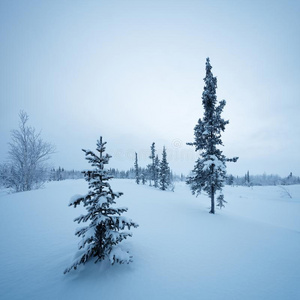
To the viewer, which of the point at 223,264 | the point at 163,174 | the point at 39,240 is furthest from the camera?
the point at 163,174

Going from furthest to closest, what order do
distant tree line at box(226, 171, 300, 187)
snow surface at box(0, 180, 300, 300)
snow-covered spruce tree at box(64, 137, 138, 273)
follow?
distant tree line at box(226, 171, 300, 187) < snow-covered spruce tree at box(64, 137, 138, 273) < snow surface at box(0, 180, 300, 300)

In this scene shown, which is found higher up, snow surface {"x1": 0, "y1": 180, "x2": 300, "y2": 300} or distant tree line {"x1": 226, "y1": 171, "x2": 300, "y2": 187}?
snow surface {"x1": 0, "y1": 180, "x2": 300, "y2": 300}

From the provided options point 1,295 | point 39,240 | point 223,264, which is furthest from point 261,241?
point 39,240

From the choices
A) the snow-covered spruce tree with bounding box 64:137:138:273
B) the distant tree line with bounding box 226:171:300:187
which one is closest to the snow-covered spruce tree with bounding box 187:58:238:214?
the snow-covered spruce tree with bounding box 64:137:138:273

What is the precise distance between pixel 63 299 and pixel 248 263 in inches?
285

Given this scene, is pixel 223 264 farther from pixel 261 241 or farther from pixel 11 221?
pixel 11 221

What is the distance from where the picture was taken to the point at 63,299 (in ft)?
13.8

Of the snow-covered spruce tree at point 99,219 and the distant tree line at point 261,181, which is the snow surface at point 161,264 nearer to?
the snow-covered spruce tree at point 99,219

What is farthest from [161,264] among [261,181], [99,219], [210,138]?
[261,181]

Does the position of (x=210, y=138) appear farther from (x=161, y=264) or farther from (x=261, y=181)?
(x=261, y=181)

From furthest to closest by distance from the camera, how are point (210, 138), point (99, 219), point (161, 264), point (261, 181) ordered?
point (261, 181) → point (210, 138) → point (161, 264) → point (99, 219)

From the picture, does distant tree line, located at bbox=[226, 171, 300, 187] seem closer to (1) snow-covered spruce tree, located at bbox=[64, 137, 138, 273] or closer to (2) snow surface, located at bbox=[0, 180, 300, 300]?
(2) snow surface, located at bbox=[0, 180, 300, 300]

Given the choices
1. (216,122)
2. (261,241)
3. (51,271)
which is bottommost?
(261,241)

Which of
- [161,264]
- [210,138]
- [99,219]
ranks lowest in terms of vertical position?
[161,264]
